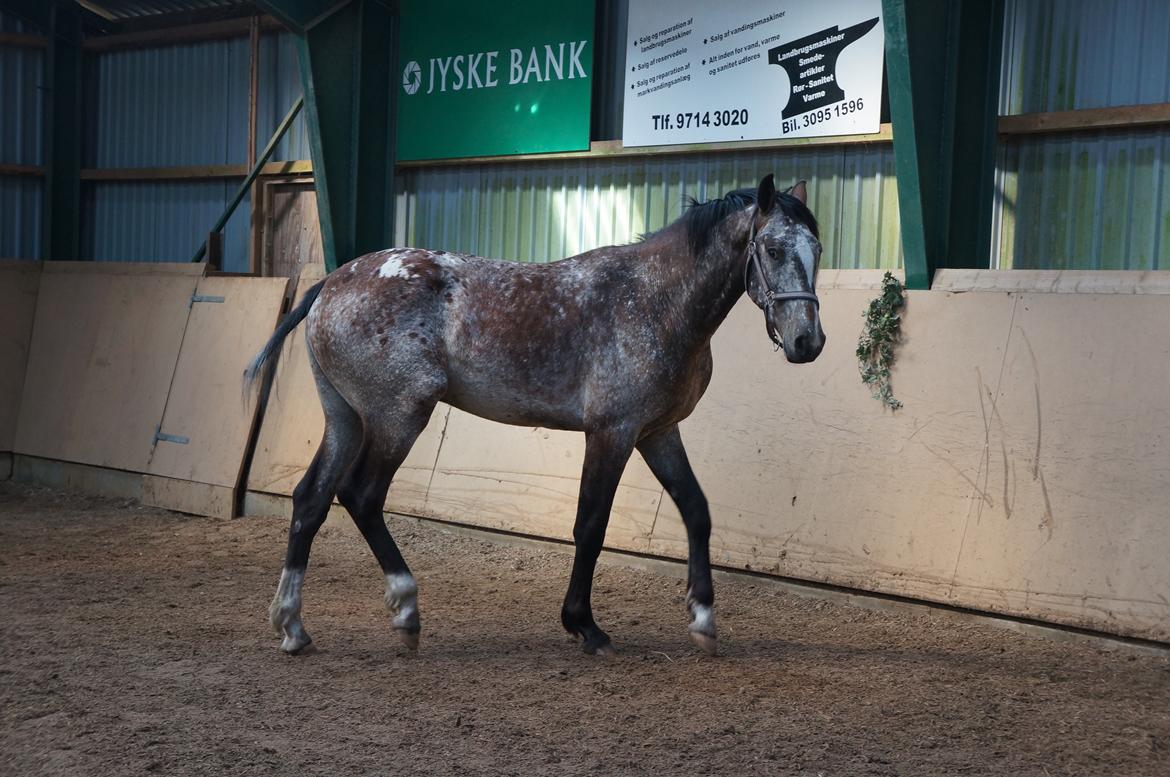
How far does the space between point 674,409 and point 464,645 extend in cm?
137

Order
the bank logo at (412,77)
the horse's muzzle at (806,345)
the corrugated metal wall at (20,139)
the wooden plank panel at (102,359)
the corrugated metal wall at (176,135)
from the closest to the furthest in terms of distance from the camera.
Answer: the horse's muzzle at (806,345) < the bank logo at (412,77) < the wooden plank panel at (102,359) < the corrugated metal wall at (176,135) < the corrugated metal wall at (20,139)

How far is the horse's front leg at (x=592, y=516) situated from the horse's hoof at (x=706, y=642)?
0.36 meters

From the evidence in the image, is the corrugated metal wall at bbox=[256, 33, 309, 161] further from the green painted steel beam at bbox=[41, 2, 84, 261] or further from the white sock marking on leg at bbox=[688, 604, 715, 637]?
the white sock marking on leg at bbox=[688, 604, 715, 637]

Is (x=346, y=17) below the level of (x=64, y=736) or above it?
above

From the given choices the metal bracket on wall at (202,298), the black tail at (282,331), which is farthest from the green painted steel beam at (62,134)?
the black tail at (282,331)

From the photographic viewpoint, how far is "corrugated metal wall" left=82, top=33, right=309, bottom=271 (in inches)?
407

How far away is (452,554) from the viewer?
719cm

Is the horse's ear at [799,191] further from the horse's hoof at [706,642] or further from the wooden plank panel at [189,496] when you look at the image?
the wooden plank panel at [189,496]

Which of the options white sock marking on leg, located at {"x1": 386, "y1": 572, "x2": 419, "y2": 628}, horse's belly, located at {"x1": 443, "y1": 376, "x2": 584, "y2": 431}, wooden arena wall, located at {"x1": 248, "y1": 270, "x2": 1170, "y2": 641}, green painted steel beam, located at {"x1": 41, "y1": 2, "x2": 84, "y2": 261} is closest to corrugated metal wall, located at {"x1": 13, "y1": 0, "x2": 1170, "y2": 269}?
green painted steel beam, located at {"x1": 41, "y1": 2, "x2": 84, "y2": 261}

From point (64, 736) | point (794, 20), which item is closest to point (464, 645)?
point (64, 736)

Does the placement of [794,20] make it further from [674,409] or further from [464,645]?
[464,645]

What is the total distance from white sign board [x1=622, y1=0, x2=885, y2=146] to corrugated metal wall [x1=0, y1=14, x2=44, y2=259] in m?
6.83

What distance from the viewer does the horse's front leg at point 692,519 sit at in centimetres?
493

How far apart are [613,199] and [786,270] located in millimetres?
3626
